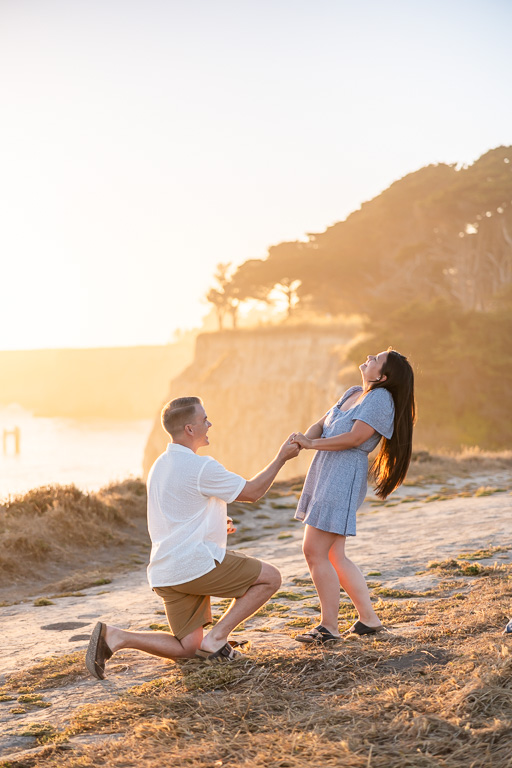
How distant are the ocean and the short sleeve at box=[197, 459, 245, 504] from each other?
26715 millimetres

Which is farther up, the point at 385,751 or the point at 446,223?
the point at 446,223

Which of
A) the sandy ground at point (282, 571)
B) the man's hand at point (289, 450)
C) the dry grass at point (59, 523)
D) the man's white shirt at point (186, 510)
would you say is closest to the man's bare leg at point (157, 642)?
the sandy ground at point (282, 571)

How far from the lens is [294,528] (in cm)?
966

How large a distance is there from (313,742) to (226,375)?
3751 cm

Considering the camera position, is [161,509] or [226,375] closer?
[161,509]

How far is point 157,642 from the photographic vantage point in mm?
3775

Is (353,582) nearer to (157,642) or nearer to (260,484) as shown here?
(260,484)

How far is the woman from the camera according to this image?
401 centimetres

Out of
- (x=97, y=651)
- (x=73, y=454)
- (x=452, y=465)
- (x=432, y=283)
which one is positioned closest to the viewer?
(x=97, y=651)

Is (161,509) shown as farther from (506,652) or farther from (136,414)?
(136,414)

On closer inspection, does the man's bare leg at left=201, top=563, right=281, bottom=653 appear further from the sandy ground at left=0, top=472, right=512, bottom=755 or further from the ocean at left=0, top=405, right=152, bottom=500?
the ocean at left=0, top=405, right=152, bottom=500

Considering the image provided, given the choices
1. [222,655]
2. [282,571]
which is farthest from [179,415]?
[282,571]

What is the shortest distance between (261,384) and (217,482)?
34745mm

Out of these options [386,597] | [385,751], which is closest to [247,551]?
[386,597]
